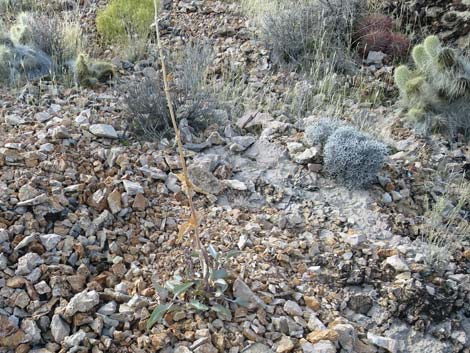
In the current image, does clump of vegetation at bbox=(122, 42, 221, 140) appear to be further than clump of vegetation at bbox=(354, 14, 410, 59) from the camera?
No

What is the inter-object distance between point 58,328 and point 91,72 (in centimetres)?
279

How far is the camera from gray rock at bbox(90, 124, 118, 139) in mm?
3793

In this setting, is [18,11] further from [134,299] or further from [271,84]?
[134,299]

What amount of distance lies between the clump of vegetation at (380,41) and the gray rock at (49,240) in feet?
12.5

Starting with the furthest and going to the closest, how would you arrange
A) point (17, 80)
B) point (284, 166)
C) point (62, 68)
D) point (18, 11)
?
point (18, 11) < point (62, 68) < point (17, 80) < point (284, 166)

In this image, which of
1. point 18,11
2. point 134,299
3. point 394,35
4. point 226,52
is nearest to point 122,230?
point 134,299

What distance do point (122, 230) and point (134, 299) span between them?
0.58 m

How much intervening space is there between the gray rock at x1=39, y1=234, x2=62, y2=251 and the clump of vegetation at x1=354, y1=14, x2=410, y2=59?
381cm

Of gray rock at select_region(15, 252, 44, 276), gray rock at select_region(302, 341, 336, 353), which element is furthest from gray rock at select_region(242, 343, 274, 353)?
gray rock at select_region(15, 252, 44, 276)

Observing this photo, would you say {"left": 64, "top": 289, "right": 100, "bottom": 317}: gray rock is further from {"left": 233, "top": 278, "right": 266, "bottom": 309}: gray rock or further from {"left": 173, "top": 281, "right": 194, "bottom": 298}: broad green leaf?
{"left": 233, "top": 278, "right": 266, "bottom": 309}: gray rock

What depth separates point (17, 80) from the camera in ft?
15.1

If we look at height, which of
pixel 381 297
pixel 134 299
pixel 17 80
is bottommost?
pixel 381 297

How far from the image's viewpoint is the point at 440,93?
15.5 feet

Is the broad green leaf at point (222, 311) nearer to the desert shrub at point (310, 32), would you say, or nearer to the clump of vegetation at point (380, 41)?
the desert shrub at point (310, 32)
